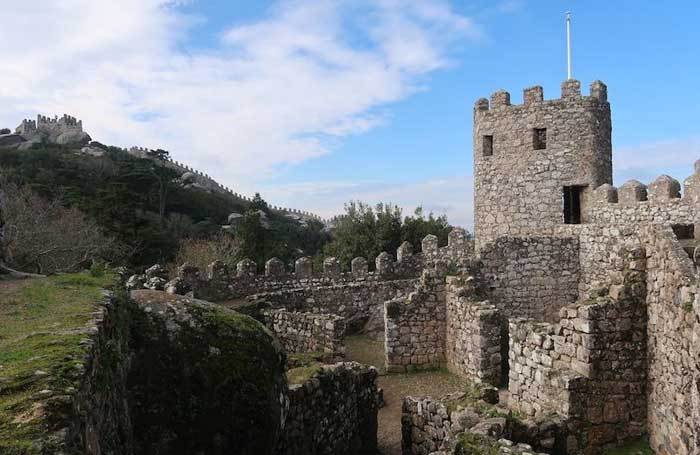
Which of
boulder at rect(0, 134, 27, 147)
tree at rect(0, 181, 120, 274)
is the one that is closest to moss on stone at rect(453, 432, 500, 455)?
tree at rect(0, 181, 120, 274)

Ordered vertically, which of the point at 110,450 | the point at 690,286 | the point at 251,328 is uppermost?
the point at 690,286

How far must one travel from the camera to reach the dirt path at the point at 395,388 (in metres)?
8.43

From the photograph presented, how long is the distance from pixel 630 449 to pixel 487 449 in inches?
94.3

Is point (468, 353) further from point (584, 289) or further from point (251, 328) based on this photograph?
point (251, 328)

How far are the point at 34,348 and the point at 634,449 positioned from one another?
666 centimetres

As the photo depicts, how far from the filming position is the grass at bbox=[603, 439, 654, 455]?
6340mm

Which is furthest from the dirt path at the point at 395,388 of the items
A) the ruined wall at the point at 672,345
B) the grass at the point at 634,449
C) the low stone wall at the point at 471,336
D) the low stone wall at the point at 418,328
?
the ruined wall at the point at 672,345

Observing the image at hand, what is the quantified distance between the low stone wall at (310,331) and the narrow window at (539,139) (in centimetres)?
786

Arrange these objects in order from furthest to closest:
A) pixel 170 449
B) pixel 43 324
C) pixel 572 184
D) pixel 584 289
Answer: pixel 572 184, pixel 584 289, pixel 170 449, pixel 43 324

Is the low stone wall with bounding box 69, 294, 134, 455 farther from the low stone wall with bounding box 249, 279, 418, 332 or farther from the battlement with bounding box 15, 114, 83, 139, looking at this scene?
the battlement with bounding box 15, 114, 83, 139

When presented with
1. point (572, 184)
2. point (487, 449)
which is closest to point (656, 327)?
point (487, 449)

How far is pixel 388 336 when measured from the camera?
11.8 m

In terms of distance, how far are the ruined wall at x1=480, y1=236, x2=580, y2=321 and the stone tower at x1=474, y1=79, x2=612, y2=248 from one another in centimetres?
178

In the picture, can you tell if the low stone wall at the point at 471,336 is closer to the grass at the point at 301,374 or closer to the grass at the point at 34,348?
the grass at the point at 301,374
